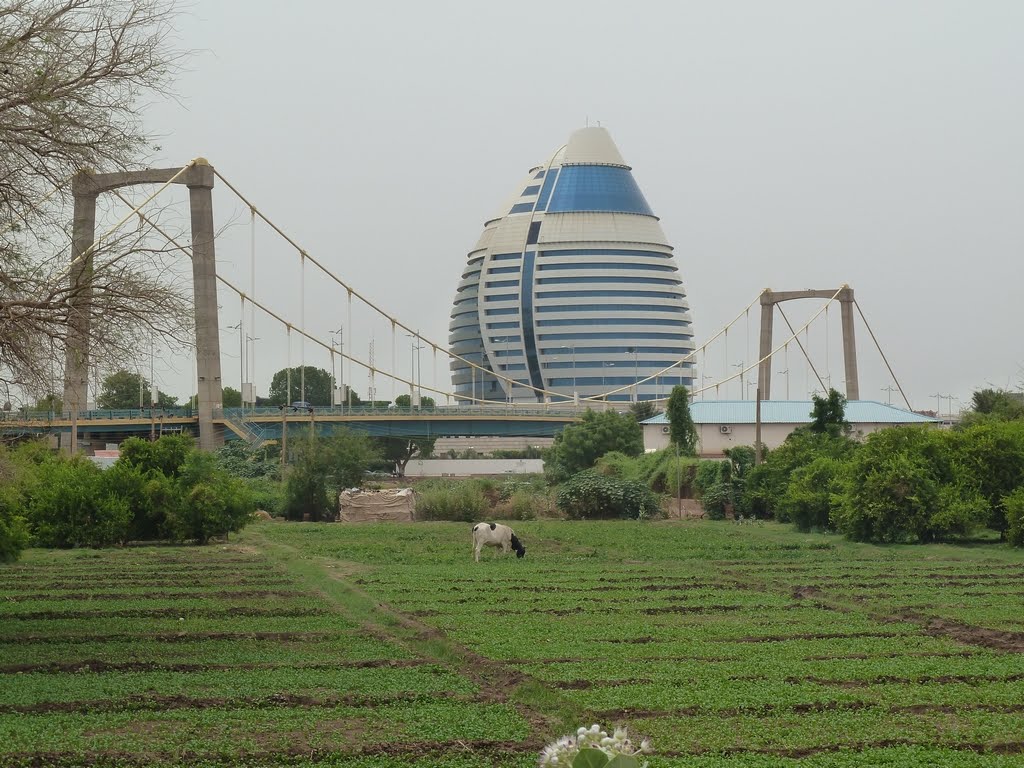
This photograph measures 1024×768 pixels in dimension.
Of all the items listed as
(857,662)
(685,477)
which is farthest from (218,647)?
(685,477)

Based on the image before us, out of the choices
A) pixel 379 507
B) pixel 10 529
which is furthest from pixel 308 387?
pixel 10 529

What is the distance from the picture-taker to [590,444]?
6112 cm

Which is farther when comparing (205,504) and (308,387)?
(308,387)

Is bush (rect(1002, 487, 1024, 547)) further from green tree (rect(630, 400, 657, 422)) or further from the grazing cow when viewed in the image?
green tree (rect(630, 400, 657, 422))

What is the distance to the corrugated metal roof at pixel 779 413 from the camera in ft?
203

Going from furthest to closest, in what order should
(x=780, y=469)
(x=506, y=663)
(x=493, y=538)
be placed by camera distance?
1. (x=780, y=469)
2. (x=493, y=538)
3. (x=506, y=663)

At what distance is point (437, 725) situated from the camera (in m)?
10.1

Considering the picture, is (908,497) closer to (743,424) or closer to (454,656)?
(454,656)

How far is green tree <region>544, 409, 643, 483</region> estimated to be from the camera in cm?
6141

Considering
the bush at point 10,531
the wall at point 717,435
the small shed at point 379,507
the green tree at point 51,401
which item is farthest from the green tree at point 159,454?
the wall at point 717,435

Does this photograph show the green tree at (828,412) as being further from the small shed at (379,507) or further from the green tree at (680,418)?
the small shed at (379,507)

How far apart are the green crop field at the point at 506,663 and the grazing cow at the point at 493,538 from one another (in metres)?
0.97

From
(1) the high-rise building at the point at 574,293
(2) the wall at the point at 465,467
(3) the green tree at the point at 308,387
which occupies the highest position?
(1) the high-rise building at the point at 574,293

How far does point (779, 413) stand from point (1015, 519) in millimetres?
36529
